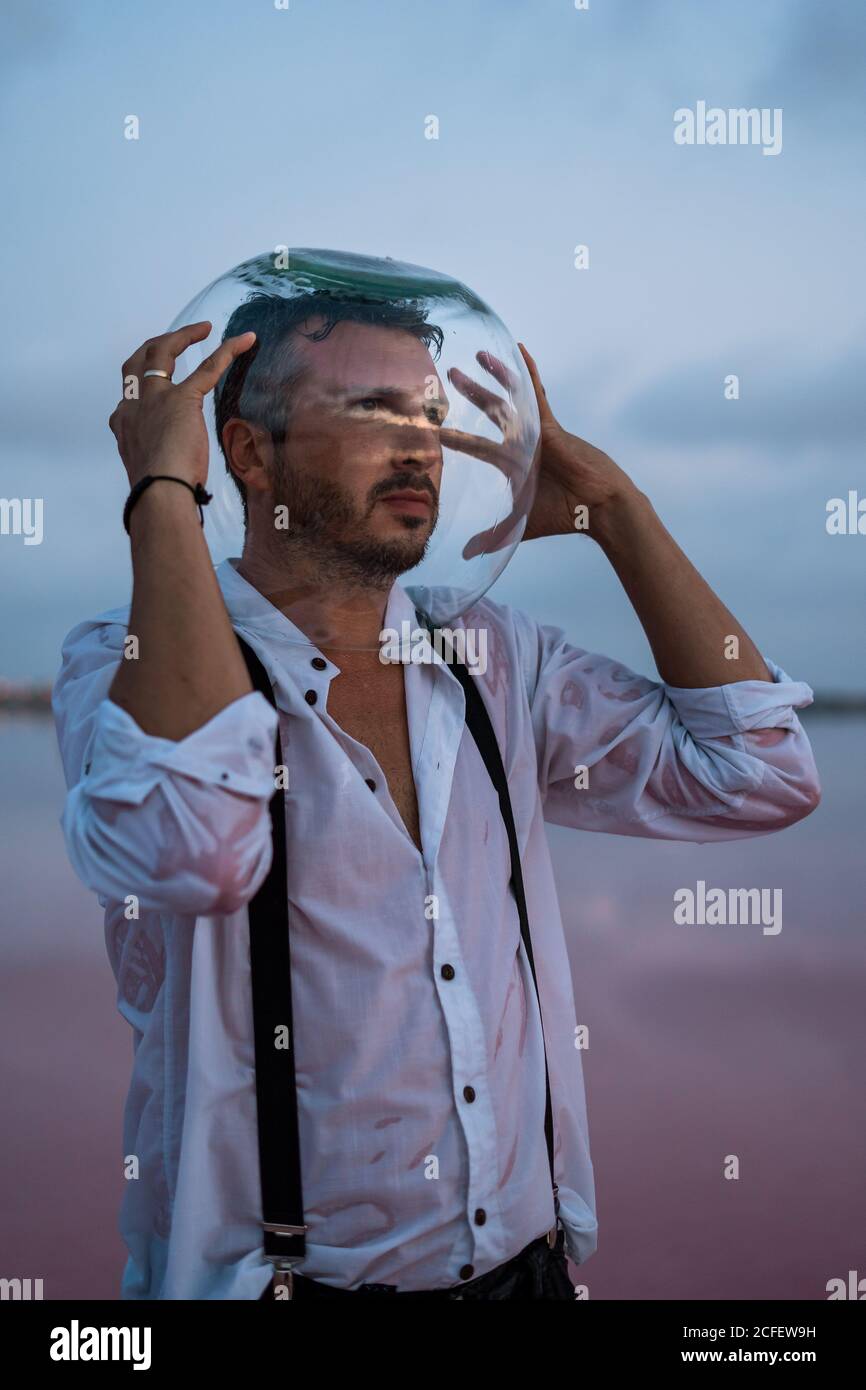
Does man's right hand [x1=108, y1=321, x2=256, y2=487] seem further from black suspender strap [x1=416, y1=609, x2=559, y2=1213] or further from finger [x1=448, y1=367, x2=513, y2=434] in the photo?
black suspender strap [x1=416, y1=609, x2=559, y2=1213]

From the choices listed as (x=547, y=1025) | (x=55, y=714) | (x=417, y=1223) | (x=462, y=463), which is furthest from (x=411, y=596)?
(x=417, y=1223)

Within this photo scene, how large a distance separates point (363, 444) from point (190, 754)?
20.1 inches

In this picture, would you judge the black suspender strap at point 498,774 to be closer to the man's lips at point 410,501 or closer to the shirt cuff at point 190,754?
the man's lips at point 410,501

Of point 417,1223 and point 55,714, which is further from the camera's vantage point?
point 55,714

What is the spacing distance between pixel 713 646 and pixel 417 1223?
104 cm

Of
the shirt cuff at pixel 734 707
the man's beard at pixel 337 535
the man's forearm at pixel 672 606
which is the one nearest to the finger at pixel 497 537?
the man's beard at pixel 337 535

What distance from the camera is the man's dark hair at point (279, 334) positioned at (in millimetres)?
1823

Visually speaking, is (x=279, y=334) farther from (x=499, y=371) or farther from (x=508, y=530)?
(x=508, y=530)

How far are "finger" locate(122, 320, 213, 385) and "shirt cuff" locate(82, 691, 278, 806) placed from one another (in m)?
0.55

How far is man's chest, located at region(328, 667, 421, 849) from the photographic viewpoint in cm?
201

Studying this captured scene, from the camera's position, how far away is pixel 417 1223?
5.91ft

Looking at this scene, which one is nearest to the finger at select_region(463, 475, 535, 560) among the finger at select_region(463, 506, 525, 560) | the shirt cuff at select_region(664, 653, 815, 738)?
the finger at select_region(463, 506, 525, 560)

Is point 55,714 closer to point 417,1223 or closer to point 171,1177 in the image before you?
point 171,1177

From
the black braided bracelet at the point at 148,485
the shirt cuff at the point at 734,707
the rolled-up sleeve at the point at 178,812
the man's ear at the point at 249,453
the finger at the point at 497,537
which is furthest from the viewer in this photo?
the shirt cuff at the point at 734,707
